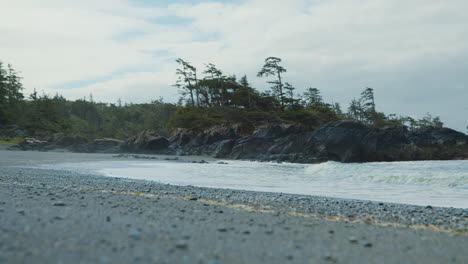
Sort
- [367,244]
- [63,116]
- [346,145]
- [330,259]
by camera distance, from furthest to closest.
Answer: [63,116], [346,145], [367,244], [330,259]

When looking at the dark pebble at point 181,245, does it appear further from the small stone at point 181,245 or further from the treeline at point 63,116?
the treeline at point 63,116

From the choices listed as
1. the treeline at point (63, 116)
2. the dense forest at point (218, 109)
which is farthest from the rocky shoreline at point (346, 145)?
the treeline at point (63, 116)

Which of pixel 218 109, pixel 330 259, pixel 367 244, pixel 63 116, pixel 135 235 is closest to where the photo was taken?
pixel 330 259

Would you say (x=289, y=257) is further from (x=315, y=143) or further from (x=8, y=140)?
(x=8, y=140)

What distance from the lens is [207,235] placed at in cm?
313

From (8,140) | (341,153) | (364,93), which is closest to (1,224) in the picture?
(341,153)

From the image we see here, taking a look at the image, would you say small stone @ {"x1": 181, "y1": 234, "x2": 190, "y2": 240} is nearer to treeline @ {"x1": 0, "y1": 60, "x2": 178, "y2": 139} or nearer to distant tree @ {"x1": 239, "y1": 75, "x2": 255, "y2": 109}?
distant tree @ {"x1": 239, "y1": 75, "x2": 255, "y2": 109}

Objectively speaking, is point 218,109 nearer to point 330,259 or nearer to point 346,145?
point 346,145

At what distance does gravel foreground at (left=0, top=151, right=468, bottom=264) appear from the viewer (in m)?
2.46

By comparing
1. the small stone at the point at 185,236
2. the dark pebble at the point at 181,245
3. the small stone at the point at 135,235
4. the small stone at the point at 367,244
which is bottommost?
the small stone at the point at 367,244

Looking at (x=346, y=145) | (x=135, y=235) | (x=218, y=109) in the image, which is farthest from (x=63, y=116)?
(x=135, y=235)

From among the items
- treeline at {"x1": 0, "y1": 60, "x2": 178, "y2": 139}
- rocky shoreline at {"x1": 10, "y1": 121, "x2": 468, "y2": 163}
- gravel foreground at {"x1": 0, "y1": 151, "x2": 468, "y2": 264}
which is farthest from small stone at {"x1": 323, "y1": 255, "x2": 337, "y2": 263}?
treeline at {"x1": 0, "y1": 60, "x2": 178, "y2": 139}

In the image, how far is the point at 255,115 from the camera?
40.9 meters

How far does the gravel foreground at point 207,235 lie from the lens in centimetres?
246
